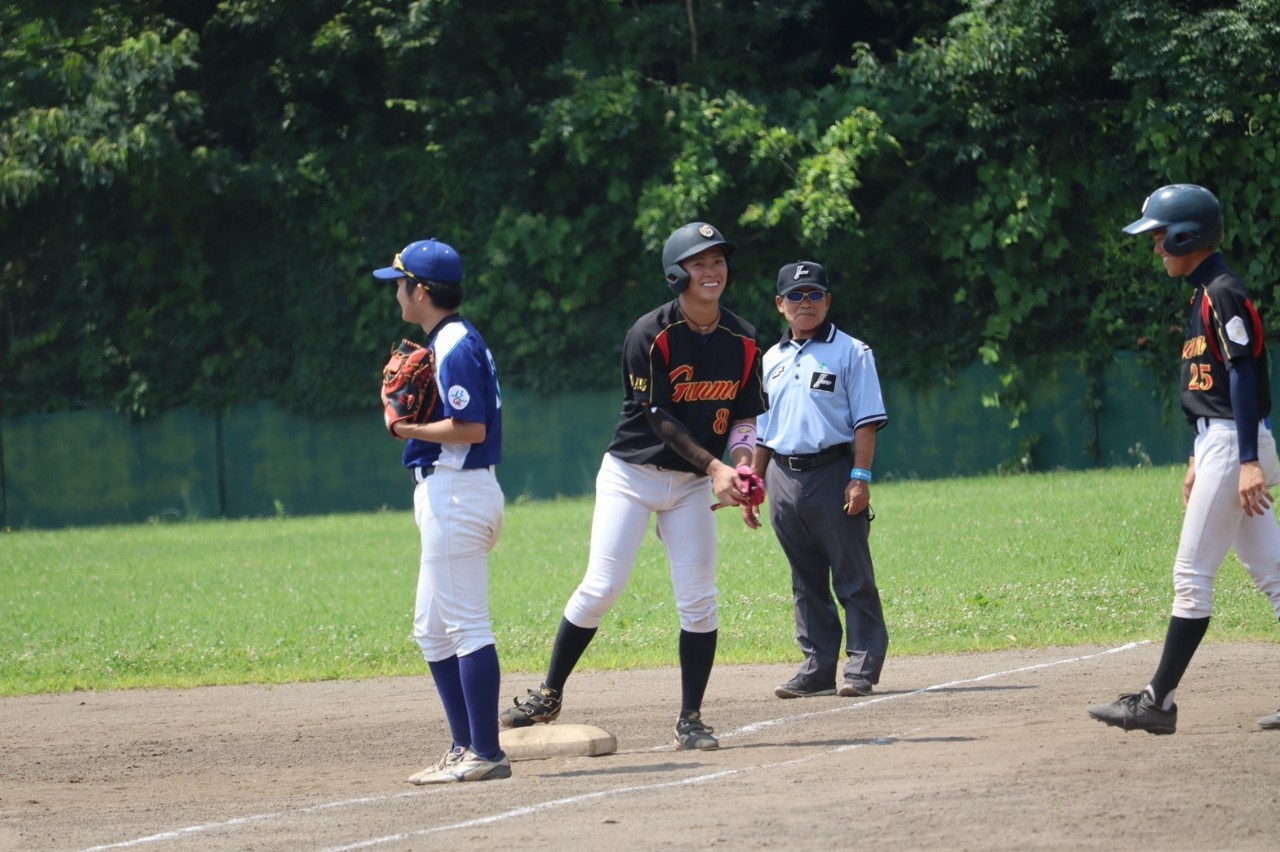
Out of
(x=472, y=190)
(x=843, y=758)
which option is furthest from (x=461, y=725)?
(x=472, y=190)

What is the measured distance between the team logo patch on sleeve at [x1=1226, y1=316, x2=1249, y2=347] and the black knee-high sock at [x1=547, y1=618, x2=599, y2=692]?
293 centimetres

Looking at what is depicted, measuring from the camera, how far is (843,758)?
639 centimetres

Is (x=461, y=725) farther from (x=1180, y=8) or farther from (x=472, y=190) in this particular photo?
(x=472, y=190)

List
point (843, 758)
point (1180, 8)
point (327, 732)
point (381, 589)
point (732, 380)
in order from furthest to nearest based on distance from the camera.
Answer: point (1180, 8) → point (381, 589) → point (327, 732) → point (732, 380) → point (843, 758)

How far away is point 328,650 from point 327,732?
3.11m

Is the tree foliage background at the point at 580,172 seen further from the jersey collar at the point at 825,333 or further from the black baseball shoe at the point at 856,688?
the black baseball shoe at the point at 856,688

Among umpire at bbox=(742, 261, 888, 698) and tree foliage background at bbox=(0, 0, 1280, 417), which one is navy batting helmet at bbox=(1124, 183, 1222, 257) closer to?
umpire at bbox=(742, 261, 888, 698)

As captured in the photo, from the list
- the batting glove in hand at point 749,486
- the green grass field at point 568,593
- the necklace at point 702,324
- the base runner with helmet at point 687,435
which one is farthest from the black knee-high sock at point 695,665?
the green grass field at point 568,593

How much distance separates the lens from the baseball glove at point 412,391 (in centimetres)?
627

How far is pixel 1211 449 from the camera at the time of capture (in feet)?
20.5

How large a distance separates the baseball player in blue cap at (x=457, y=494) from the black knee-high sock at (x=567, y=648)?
76 centimetres

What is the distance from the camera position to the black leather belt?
27.4 ft

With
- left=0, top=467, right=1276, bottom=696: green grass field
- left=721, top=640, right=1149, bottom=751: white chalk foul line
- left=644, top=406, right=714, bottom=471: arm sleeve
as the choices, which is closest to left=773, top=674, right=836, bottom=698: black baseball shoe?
left=721, top=640, right=1149, bottom=751: white chalk foul line

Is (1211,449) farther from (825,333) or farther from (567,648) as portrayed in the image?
(567,648)
